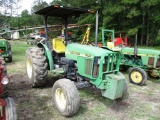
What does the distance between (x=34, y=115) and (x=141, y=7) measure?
23.1 m

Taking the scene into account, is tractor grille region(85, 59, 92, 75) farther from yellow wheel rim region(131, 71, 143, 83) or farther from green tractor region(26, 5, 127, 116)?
yellow wheel rim region(131, 71, 143, 83)

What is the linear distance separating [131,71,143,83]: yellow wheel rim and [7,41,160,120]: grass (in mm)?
481

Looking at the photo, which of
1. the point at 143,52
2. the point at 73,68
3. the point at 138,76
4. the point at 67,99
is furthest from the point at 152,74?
the point at 67,99

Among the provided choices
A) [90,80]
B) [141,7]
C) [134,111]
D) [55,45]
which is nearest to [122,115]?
[134,111]

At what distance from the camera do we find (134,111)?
4293mm

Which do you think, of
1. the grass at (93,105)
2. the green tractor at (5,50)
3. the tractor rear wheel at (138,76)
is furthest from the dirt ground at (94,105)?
the green tractor at (5,50)

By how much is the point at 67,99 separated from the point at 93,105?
89 cm

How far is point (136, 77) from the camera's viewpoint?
6414 millimetres

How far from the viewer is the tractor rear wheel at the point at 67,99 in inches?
151

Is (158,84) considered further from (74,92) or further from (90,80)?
(74,92)

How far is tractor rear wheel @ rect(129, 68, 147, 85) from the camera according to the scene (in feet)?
20.4

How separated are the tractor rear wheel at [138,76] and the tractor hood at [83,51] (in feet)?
7.76

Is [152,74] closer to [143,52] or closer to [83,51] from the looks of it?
[143,52]

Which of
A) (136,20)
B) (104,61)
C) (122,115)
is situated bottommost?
(122,115)
